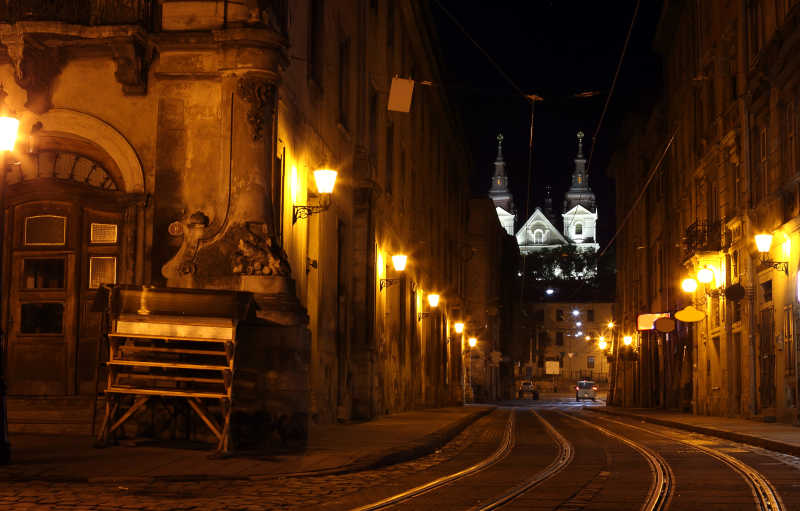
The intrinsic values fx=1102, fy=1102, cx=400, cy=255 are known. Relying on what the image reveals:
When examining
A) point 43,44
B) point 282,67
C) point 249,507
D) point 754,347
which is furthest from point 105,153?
point 754,347

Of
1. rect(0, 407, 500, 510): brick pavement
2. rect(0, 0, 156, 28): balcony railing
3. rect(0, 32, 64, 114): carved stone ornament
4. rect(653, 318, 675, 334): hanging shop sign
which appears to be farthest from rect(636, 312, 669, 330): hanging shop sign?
rect(0, 407, 500, 510): brick pavement

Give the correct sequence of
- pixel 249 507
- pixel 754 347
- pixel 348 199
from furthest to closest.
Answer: pixel 754 347
pixel 348 199
pixel 249 507

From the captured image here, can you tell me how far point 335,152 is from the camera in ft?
77.2

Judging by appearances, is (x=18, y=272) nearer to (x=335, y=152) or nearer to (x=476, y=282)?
(x=335, y=152)

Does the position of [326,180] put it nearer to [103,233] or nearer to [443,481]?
[103,233]

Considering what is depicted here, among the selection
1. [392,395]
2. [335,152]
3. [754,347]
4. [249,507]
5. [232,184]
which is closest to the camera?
[249,507]

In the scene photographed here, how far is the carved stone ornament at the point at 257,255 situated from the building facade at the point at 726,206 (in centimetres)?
1324

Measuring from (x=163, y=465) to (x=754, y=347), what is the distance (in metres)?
20.5

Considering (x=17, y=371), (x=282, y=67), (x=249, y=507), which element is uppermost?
(x=282, y=67)

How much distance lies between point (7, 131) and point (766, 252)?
17.9 metres

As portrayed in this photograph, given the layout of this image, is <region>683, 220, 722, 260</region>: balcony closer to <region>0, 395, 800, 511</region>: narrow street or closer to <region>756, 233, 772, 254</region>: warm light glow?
<region>756, 233, 772, 254</region>: warm light glow

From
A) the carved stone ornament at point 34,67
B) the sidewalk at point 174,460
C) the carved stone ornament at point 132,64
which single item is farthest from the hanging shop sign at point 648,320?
the carved stone ornament at point 34,67

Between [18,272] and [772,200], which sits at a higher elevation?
[772,200]

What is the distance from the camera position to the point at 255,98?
15.5m
